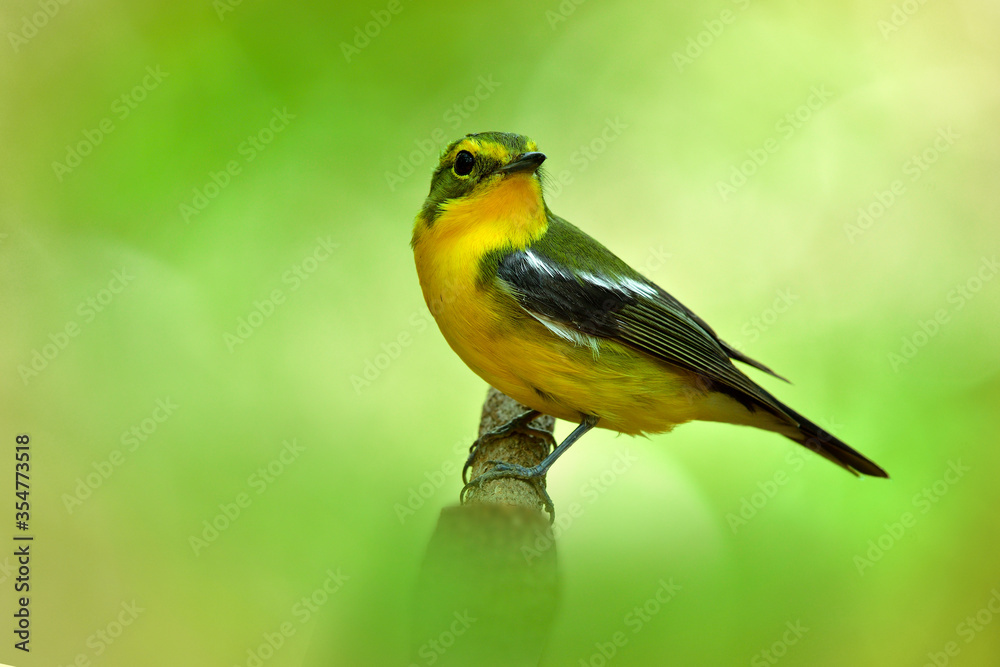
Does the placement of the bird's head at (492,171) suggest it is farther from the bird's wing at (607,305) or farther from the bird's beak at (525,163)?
the bird's wing at (607,305)

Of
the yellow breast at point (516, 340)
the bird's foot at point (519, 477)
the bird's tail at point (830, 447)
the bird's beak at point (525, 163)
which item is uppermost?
the bird's tail at point (830, 447)

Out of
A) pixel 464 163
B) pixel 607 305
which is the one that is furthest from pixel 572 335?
pixel 464 163

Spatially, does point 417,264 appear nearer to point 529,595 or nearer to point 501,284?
point 501,284

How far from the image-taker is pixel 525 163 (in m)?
3.02

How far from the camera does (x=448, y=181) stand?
10.9ft

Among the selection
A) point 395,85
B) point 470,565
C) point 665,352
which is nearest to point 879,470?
point 665,352

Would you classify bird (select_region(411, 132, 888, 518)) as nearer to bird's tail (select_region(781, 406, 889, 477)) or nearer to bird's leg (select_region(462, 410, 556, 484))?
bird's tail (select_region(781, 406, 889, 477))

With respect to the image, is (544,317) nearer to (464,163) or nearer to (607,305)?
(607,305)

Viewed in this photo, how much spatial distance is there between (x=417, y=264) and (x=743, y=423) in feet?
Result: 5.71

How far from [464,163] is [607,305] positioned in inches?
34.2

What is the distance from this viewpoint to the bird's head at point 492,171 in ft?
10.1

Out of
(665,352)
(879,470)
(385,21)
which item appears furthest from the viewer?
(385,21)

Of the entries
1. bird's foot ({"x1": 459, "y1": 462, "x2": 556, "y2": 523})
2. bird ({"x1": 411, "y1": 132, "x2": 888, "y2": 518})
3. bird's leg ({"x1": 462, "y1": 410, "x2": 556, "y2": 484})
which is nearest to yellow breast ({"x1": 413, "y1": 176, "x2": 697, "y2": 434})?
bird ({"x1": 411, "y1": 132, "x2": 888, "y2": 518})

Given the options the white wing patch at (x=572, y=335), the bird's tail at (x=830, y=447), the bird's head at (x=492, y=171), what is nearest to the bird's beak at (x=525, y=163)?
the bird's head at (x=492, y=171)
